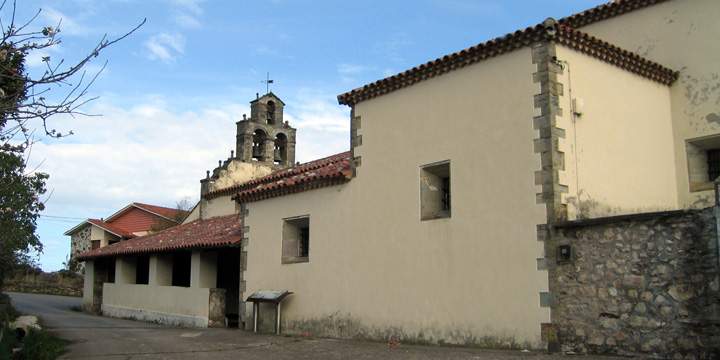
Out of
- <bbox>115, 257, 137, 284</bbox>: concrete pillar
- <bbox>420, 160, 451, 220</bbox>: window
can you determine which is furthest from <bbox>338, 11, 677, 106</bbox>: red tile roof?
<bbox>115, 257, 137, 284</bbox>: concrete pillar

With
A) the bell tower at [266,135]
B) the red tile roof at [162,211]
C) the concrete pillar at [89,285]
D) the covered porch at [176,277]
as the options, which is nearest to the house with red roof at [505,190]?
the covered porch at [176,277]

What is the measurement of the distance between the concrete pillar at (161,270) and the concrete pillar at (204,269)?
2.37 meters

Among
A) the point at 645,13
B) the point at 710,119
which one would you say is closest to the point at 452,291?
the point at 710,119

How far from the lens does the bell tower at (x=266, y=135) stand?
24312mm

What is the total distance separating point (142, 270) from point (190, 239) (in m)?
6.08

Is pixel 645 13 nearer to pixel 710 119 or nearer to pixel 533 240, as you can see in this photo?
pixel 710 119

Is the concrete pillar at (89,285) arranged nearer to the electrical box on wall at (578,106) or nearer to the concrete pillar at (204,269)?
the concrete pillar at (204,269)

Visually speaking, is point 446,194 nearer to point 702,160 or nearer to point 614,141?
point 614,141

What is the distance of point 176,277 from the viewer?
22094 mm

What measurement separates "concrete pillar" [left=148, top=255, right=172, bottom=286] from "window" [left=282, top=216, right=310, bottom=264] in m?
7.01

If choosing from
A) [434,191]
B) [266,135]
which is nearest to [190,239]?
[266,135]

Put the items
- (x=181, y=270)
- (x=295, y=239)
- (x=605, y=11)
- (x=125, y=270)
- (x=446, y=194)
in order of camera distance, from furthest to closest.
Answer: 1. (x=125, y=270)
2. (x=181, y=270)
3. (x=295, y=239)
4. (x=605, y=11)
5. (x=446, y=194)

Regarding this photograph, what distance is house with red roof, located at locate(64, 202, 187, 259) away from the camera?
40062mm

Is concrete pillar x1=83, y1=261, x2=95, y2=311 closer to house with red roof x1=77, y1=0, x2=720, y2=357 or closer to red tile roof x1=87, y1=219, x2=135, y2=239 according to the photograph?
house with red roof x1=77, y1=0, x2=720, y2=357
